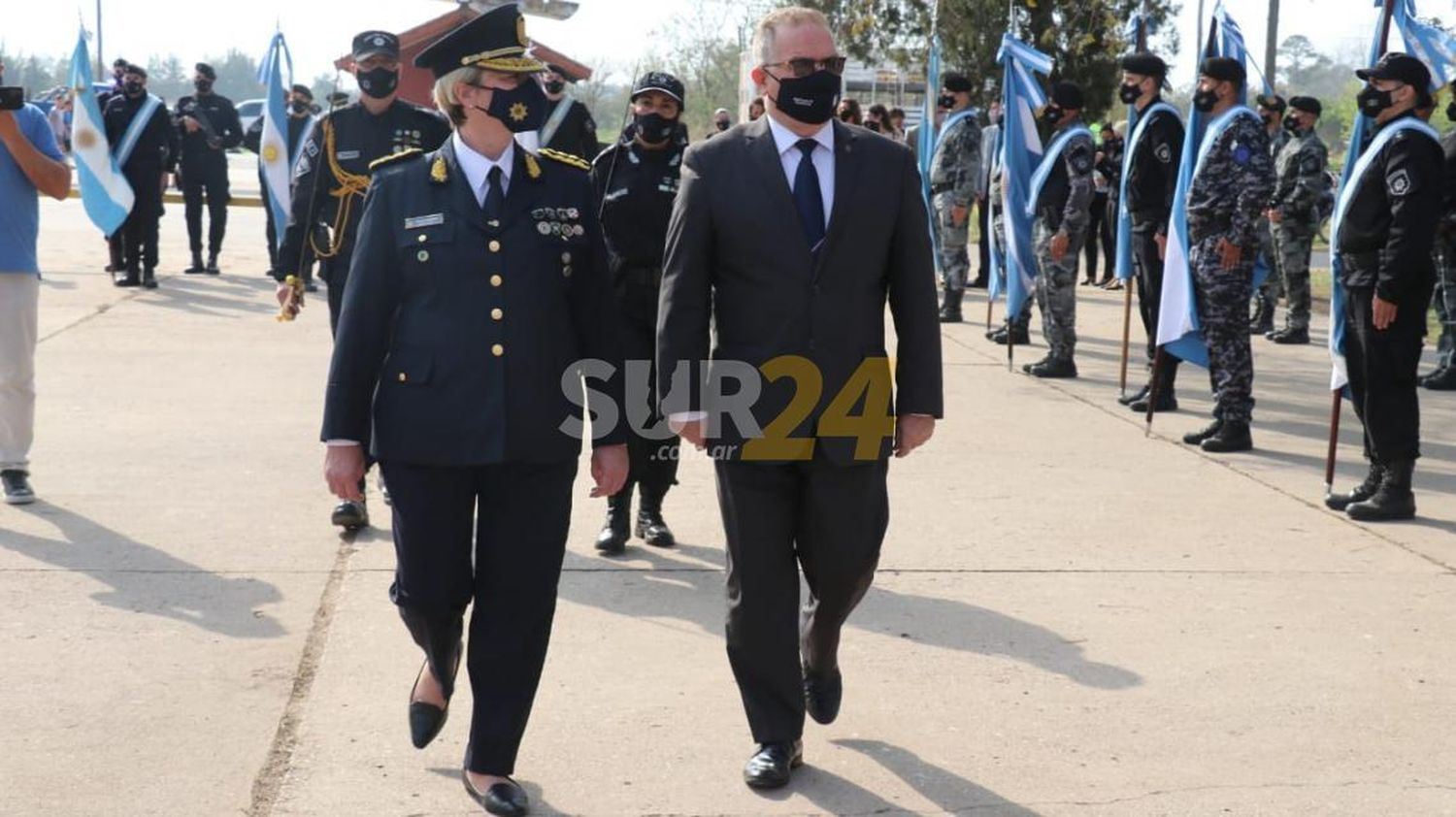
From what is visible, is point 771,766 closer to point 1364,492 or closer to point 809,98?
point 809,98

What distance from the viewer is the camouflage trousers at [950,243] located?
15.1 metres

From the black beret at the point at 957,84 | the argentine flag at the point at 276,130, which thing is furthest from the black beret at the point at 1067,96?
the argentine flag at the point at 276,130

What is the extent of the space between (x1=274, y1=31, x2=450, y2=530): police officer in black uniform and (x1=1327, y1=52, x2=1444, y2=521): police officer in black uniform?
13.2 feet

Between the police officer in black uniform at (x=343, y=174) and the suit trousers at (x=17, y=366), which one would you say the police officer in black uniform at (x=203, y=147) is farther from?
the police officer in black uniform at (x=343, y=174)

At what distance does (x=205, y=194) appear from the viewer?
18.6 metres

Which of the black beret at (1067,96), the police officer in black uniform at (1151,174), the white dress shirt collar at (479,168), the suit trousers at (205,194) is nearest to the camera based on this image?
the white dress shirt collar at (479,168)

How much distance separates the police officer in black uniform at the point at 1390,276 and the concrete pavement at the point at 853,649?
1.09ft

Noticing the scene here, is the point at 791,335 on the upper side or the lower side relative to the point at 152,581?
upper

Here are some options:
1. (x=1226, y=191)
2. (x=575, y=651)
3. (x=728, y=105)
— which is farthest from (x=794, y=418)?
(x=728, y=105)

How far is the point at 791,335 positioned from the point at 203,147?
48.5 ft

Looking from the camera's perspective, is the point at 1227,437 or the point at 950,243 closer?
the point at 1227,437

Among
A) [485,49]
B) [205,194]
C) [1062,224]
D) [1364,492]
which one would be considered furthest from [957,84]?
[485,49]

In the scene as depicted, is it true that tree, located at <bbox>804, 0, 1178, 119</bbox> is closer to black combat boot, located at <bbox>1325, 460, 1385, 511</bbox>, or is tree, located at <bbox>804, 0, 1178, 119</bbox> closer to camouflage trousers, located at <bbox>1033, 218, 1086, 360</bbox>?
camouflage trousers, located at <bbox>1033, 218, 1086, 360</bbox>

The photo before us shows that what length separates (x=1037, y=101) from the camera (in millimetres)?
12656
